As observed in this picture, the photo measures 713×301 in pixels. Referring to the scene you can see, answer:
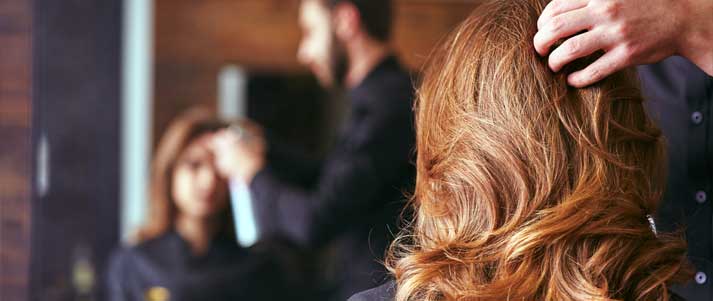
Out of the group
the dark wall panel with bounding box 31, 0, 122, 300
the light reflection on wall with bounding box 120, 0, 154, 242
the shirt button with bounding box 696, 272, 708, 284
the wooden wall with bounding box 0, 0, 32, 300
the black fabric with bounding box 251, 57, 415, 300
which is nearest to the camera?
the shirt button with bounding box 696, 272, 708, 284

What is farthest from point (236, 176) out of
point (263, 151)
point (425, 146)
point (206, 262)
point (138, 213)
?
point (425, 146)

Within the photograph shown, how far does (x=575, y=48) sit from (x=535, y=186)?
190 mm

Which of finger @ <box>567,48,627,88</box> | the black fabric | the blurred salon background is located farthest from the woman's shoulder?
the black fabric

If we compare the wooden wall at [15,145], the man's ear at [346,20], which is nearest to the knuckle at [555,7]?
the man's ear at [346,20]

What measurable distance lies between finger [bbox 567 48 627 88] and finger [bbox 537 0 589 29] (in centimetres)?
8

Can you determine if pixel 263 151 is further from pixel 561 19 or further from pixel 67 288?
pixel 561 19

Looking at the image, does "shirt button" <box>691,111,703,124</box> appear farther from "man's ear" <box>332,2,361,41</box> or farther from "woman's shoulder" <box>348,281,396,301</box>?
"man's ear" <box>332,2,361,41</box>

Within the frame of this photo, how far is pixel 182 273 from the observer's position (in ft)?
10.5

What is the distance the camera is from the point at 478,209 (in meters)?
1.21

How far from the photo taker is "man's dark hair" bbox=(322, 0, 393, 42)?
8.96ft

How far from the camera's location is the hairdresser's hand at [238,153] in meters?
2.95

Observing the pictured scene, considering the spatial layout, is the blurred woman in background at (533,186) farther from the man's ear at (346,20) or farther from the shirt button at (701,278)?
the man's ear at (346,20)

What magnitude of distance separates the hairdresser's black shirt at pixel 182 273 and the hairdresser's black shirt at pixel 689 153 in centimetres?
183

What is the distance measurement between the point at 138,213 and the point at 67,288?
0.78 meters
